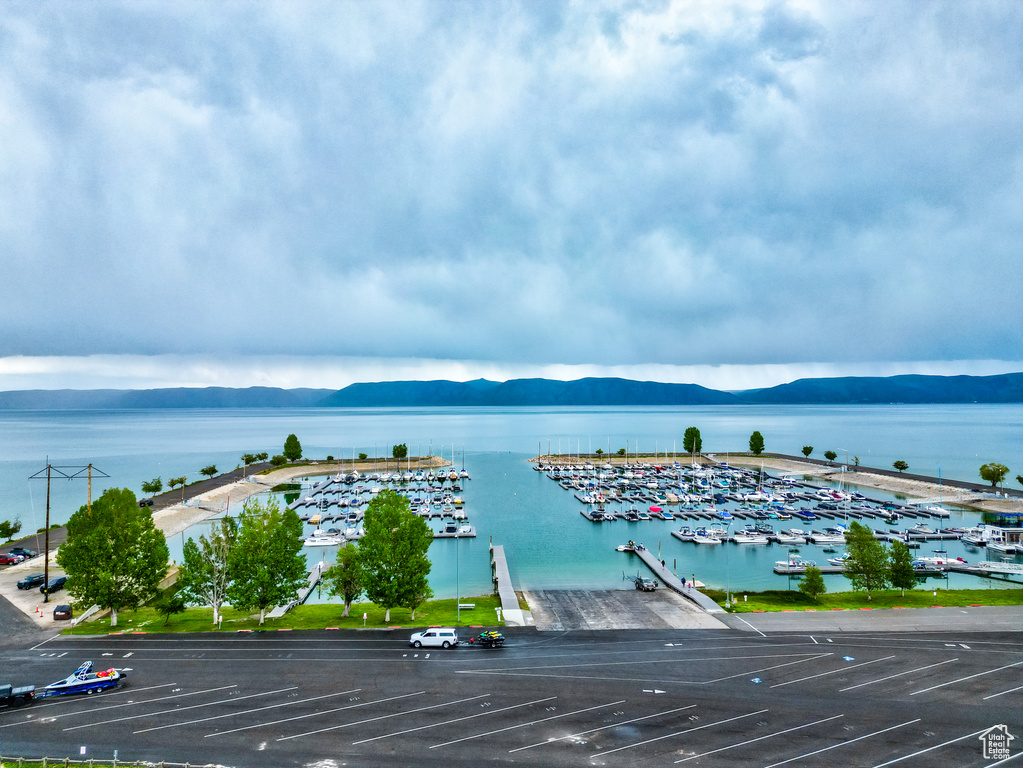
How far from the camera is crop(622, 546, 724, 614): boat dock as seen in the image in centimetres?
4316

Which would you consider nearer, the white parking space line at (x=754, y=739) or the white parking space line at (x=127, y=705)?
the white parking space line at (x=754, y=739)

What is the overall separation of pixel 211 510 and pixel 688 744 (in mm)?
87641

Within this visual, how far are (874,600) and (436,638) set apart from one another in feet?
109


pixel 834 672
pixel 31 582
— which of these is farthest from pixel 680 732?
pixel 31 582

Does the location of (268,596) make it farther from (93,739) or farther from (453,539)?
(453,539)

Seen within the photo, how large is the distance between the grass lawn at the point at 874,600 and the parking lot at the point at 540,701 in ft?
26.1

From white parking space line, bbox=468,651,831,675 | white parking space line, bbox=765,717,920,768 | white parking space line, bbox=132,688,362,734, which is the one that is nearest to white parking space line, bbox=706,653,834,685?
white parking space line, bbox=468,651,831,675

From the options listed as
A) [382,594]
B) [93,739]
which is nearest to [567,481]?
[382,594]

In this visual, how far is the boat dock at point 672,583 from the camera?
43156 mm

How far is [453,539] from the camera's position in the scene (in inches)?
3108

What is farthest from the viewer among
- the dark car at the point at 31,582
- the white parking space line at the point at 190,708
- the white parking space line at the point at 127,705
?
the dark car at the point at 31,582

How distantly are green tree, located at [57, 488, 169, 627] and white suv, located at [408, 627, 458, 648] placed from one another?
67.0 ft

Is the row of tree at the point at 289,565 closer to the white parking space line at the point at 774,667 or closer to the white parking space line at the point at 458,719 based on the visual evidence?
the white parking space line at the point at 458,719

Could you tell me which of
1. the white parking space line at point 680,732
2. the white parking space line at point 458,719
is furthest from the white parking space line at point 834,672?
the white parking space line at point 458,719
